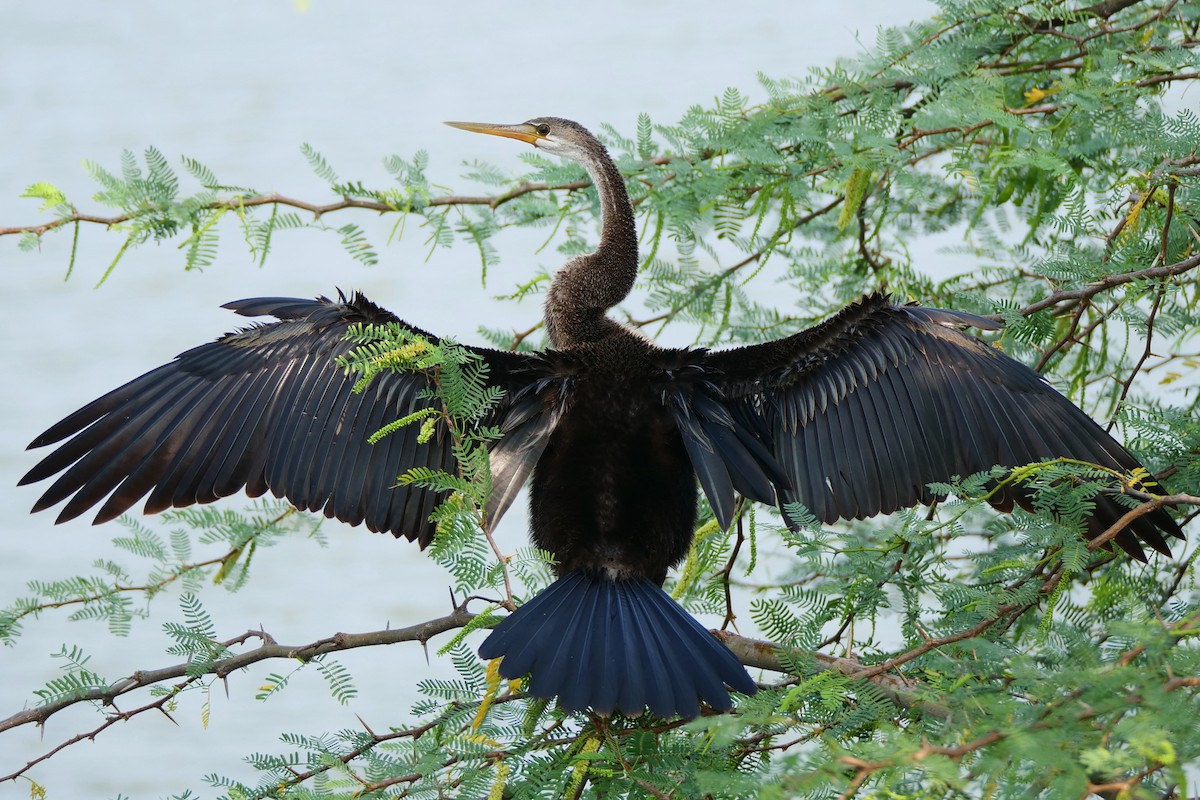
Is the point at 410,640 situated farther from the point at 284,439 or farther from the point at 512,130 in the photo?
the point at 512,130

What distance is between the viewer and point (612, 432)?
280cm

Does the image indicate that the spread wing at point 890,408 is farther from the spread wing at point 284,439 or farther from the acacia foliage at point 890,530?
the spread wing at point 284,439

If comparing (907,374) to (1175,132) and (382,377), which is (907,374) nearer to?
(1175,132)

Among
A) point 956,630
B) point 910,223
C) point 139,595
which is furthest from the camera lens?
point 139,595

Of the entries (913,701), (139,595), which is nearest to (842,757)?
(913,701)

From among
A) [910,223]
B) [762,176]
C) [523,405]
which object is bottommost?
[523,405]

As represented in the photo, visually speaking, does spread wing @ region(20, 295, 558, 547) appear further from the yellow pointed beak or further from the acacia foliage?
the yellow pointed beak

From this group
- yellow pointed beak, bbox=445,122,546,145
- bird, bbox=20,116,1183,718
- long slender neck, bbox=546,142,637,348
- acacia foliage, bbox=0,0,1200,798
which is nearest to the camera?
acacia foliage, bbox=0,0,1200,798

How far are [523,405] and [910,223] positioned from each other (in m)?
2.20

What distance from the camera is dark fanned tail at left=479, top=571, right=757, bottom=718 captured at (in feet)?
7.23

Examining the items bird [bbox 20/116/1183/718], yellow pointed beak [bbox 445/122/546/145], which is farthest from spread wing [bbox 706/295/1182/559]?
yellow pointed beak [bbox 445/122/546/145]

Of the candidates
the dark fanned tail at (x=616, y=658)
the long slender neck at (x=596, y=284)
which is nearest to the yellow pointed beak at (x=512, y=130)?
the long slender neck at (x=596, y=284)

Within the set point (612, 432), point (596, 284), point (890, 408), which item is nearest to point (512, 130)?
point (596, 284)

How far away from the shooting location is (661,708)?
7.21 feet
